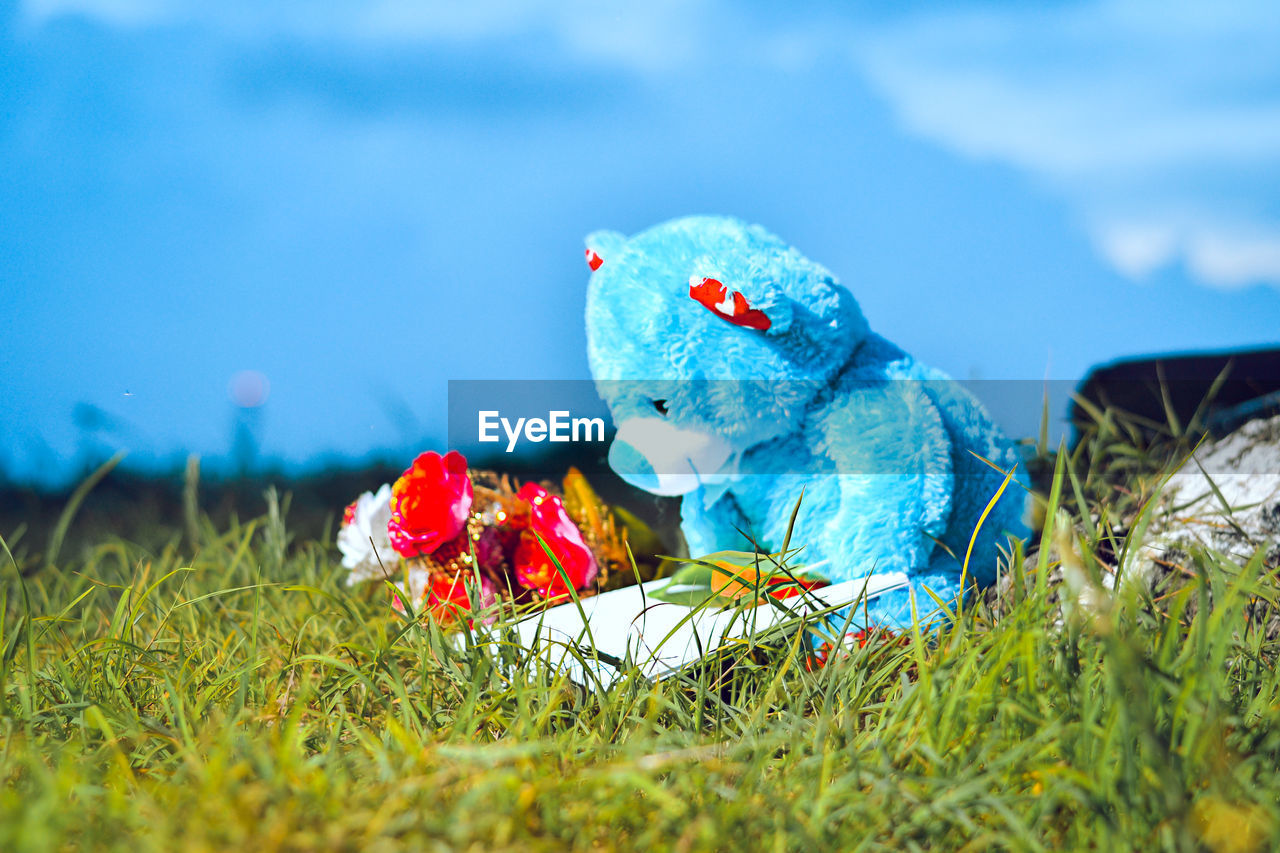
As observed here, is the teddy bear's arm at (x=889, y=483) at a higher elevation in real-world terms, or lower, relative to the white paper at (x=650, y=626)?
higher

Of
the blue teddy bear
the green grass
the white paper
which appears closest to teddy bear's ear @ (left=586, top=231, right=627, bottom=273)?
the blue teddy bear

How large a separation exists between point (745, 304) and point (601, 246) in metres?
0.29

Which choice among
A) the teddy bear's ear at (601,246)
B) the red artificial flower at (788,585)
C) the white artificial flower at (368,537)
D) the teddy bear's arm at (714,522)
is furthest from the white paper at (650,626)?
the teddy bear's ear at (601,246)

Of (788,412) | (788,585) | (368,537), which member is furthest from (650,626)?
(368,537)

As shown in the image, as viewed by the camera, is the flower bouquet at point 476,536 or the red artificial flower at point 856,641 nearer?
the red artificial flower at point 856,641

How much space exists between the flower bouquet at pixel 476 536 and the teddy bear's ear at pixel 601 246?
0.36 meters

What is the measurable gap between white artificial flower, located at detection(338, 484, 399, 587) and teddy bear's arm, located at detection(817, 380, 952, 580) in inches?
27.1

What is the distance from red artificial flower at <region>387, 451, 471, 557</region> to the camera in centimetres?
125

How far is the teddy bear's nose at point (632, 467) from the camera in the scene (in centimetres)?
122

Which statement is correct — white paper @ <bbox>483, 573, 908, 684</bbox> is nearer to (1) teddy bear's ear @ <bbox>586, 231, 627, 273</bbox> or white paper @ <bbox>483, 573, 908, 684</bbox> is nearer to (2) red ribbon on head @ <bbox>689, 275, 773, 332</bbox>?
(2) red ribbon on head @ <bbox>689, 275, 773, 332</bbox>

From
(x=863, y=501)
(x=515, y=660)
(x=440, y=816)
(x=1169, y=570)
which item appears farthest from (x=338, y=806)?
(x=1169, y=570)

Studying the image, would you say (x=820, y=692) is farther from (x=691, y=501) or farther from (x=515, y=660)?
(x=691, y=501)

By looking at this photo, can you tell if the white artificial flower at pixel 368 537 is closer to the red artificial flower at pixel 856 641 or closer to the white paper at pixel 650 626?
the white paper at pixel 650 626

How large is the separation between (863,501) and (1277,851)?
59 centimetres
